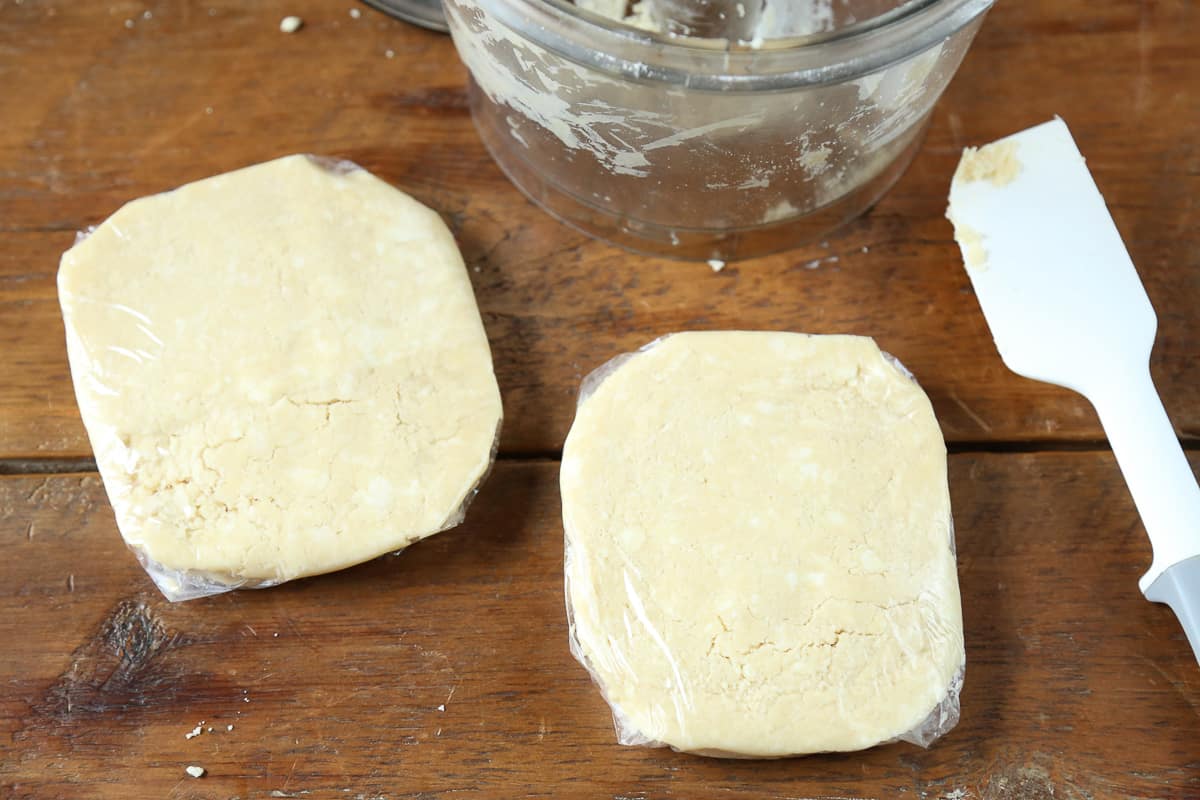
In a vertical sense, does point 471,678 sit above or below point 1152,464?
below

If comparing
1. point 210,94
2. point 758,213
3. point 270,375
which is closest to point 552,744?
point 270,375

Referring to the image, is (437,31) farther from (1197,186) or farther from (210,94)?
(1197,186)

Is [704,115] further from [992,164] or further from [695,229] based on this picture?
[992,164]

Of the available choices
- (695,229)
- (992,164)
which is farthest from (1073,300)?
(695,229)

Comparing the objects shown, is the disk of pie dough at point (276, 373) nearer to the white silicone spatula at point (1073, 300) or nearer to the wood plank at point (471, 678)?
the wood plank at point (471, 678)

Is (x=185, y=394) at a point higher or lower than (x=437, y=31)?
lower

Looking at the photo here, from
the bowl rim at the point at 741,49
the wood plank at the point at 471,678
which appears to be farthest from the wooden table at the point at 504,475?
the bowl rim at the point at 741,49
